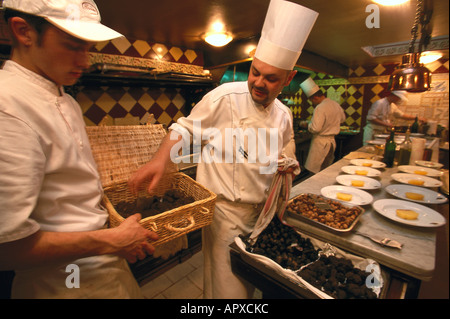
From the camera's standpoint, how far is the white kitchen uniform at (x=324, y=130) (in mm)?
4852

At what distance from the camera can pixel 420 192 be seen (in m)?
1.90

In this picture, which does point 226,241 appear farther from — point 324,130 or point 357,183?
point 324,130

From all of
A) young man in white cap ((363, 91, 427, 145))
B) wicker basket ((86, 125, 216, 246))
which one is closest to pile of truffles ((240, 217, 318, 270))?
wicker basket ((86, 125, 216, 246))

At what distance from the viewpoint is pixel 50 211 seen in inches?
35.9

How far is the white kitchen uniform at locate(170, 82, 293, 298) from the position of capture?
5.26ft

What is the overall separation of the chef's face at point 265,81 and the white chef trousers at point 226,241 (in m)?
0.81

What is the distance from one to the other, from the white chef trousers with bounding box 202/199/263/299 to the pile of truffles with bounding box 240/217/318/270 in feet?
0.78

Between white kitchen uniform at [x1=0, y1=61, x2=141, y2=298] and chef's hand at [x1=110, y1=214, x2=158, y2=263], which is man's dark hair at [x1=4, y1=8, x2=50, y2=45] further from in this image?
chef's hand at [x1=110, y1=214, x2=158, y2=263]

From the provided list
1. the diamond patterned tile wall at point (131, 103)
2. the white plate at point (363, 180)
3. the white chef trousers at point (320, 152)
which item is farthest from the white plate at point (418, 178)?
the diamond patterned tile wall at point (131, 103)

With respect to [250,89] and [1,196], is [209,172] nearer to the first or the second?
[250,89]

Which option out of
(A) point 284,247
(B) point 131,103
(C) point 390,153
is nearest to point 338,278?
(A) point 284,247

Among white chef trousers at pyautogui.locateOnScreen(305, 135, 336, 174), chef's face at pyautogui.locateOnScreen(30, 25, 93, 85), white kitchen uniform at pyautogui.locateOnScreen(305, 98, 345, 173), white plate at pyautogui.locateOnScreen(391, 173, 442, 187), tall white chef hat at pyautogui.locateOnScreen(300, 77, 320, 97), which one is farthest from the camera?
tall white chef hat at pyautogui.locateOnScreen(300, 77, 320, 97)

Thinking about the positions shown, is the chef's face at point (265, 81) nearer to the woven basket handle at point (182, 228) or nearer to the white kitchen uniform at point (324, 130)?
the woven basket handle at point (182, 228)

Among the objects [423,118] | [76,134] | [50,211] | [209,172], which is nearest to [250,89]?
[209,172]
